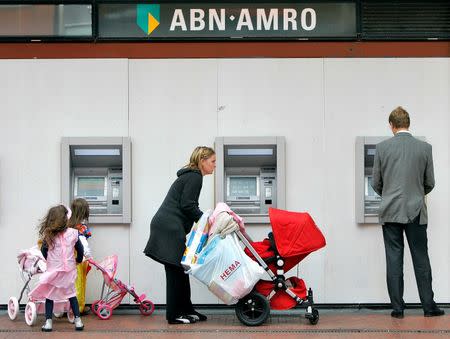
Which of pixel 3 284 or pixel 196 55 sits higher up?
pixel 196 55

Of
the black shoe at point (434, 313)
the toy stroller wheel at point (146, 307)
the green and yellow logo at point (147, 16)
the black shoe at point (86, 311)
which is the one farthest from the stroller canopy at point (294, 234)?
the green and yellow logo at point (147, 16)

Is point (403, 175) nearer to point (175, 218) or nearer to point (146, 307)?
point (175, 218)

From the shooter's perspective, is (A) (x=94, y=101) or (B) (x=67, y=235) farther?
(A) (x=94, y=101)

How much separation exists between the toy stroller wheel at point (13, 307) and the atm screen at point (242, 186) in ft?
7.21

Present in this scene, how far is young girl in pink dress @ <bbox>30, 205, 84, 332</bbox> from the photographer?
8633 millimetres

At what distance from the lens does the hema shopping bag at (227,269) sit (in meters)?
8.59

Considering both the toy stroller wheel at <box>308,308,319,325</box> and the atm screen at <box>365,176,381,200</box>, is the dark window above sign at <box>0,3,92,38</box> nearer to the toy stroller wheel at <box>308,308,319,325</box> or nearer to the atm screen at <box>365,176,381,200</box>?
the atm screen at <box>365,176,381,200</box>

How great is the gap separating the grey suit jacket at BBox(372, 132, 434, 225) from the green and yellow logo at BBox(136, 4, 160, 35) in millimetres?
2492

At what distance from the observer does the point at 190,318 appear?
902cm

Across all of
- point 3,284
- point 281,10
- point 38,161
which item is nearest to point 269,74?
point 281,10

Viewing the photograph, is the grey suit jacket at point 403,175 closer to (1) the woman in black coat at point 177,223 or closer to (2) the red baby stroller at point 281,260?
(2) the red baby stroller at point 281,260

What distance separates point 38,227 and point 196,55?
7.26 ft

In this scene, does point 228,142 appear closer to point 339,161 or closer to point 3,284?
point 339,161

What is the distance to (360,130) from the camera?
9.74m
